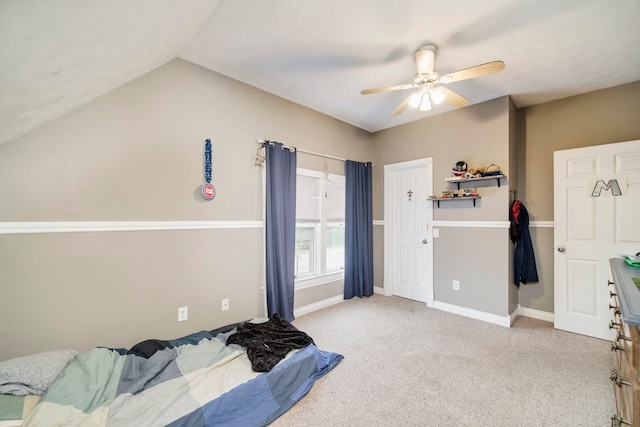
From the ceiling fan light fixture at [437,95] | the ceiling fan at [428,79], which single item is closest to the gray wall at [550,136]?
the ceiling fan at [428,79]

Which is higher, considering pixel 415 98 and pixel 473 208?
pixel 415 98

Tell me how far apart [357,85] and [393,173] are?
1.77 meters

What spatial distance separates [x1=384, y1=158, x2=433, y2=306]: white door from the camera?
384 cm

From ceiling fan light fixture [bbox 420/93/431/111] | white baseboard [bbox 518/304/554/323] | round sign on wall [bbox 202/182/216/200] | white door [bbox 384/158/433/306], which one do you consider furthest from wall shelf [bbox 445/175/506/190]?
round sign on wall [bbox 202/182/216/200]

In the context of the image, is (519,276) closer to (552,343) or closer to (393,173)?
(552,343)

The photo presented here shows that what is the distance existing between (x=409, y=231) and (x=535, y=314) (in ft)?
6.07

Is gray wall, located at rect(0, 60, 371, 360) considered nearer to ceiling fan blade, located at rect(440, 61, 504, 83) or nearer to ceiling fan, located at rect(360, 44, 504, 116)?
ceiling fan, located at rect(360, 44, 504, 116)

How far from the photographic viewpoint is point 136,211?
7.25 feet

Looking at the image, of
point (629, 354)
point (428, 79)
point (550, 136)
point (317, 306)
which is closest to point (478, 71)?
point (428, 79)

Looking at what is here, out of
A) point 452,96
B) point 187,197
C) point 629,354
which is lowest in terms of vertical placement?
point 629,354

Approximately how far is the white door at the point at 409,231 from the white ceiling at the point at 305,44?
4.58 feet

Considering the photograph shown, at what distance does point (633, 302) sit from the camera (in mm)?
1053

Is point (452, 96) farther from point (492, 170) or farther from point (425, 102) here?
point (492, 170)

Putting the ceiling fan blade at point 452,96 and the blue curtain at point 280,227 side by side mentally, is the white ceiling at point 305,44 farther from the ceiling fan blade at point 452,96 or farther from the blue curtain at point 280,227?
the blue curtain at point 280,227
